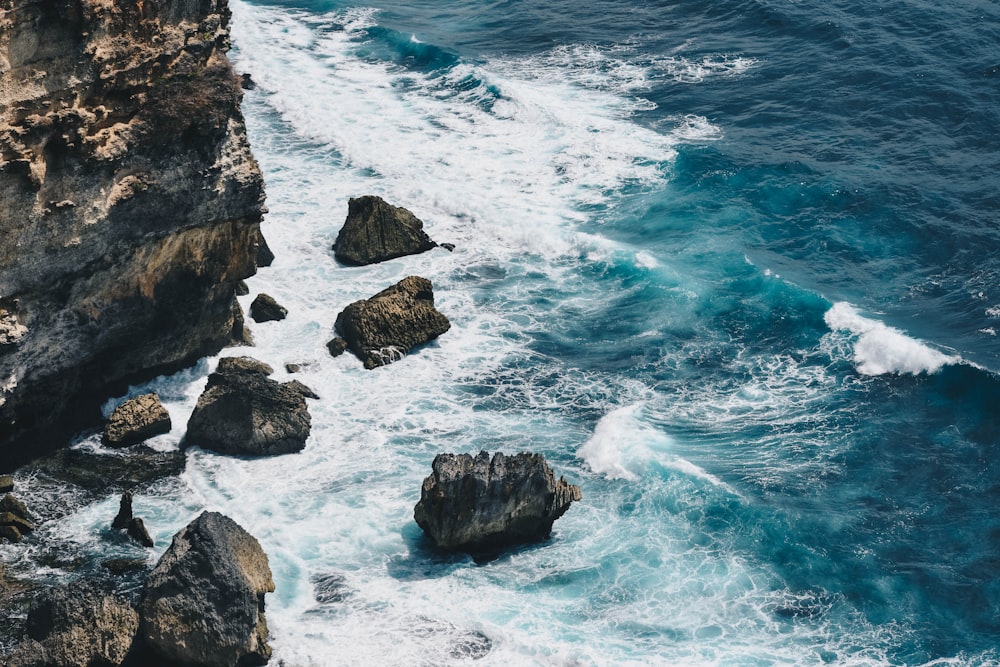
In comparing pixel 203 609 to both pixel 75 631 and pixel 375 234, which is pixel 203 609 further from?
pixel 375 234

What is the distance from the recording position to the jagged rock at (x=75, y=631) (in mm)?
25734

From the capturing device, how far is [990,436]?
36.5 m

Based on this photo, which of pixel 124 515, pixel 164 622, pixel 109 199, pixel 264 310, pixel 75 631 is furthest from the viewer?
pixel 264 310

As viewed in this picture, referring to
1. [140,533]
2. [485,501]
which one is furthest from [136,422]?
[485,501]

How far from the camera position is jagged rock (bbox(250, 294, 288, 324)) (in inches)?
1620

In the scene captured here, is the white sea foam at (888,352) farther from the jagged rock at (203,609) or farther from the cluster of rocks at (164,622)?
the cluster of rocks at (164,622)

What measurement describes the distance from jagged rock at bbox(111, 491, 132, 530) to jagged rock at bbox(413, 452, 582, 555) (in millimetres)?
7774

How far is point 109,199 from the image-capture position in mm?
32031

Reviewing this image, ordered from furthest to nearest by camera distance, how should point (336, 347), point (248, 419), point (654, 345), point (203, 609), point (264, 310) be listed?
point (654, 345) → point (264, 310) → point (336, 347) → point (248, 419) → point (203, 609)

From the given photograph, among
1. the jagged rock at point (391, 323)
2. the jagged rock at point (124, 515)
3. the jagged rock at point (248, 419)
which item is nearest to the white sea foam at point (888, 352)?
the jagged rock at point (391, 323)

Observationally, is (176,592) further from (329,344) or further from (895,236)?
(895,236)

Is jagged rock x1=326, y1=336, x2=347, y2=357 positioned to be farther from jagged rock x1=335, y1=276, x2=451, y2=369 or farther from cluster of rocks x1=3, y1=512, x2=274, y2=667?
cluster of rocks x1=3, y1=512, x2=274, y2=667

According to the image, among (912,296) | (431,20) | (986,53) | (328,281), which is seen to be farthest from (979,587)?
(431,20)

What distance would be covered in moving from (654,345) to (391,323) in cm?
970
